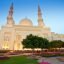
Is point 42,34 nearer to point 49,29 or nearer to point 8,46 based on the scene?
point 49,29

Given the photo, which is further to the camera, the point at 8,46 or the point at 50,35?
the point at 50,35

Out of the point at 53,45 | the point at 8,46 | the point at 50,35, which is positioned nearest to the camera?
the point at 53,45

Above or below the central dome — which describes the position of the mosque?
below

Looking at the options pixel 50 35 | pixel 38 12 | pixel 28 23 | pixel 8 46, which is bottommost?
pixel 8 46

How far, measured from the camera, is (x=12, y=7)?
6988cm

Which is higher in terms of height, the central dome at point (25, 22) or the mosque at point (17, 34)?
the central dome at point (25, 22)

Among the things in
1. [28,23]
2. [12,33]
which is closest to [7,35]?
[12,33]

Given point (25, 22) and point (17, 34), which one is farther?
point (25, 22)

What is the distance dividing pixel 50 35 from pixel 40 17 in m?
12.2

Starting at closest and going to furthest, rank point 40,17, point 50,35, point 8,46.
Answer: point 8,46 < point 50,35 < point 40,17

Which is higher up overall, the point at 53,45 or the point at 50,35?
the point at 50,35

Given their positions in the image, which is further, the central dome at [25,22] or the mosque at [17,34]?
the central dome at [25,22]

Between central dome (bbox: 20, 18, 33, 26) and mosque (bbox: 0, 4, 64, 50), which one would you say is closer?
mosque (bbox: 0, 4, 64, 50)

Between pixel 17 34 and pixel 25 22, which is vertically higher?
pixel 25 22
